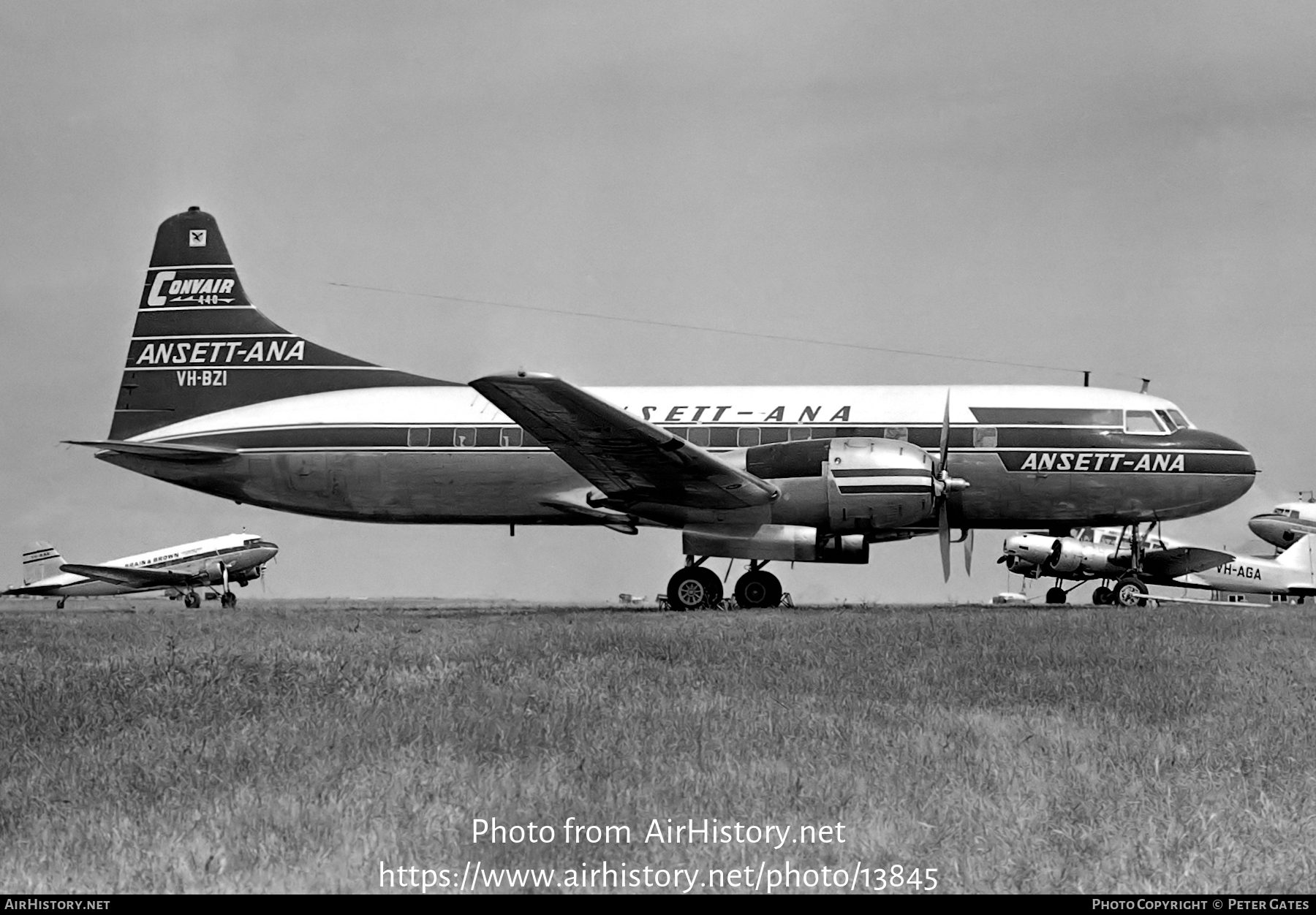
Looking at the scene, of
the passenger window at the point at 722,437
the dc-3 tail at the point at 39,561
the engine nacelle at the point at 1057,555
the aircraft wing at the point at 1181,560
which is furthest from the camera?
the dc-3 tail at the point at 39,561

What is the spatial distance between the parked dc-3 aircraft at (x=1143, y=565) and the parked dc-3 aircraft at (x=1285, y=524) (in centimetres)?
50

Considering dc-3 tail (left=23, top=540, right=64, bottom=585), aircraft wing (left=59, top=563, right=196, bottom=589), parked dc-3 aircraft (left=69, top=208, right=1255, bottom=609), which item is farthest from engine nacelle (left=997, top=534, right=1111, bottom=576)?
dc-3 tail (left=23, top=540, right=64, bottom=585)

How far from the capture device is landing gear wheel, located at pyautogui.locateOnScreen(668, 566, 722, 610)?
2197 centimetres

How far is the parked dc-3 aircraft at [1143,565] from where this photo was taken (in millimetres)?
33575

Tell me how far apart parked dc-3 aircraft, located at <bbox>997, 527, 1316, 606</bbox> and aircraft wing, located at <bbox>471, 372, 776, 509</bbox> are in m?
11.2

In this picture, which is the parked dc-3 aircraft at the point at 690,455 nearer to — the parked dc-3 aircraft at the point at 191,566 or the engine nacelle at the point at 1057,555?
the engine nacelle at the point at 1057,555

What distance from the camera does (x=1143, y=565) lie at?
3525 cm

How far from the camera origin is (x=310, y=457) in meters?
24.0

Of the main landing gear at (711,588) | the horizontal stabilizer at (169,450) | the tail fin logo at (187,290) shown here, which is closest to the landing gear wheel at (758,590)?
the main landing gear at (711,588)

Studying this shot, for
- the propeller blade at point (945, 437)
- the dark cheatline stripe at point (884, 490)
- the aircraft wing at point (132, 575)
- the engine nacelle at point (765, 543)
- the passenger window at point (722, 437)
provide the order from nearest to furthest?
the dark cheatline stripe at point (884, 490)
the propeller blade at point (945, 437)
the engine nacelle at point (765, 543)
the passenger window at point (722, 437)
the aircraft wing at point (132, 575)

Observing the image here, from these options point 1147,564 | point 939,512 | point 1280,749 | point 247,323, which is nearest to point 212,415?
point 247,323

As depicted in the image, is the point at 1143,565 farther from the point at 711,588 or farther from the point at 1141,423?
the point at 711,588

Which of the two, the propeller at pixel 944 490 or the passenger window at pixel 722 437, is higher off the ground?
the passenger window at pixel 722 437

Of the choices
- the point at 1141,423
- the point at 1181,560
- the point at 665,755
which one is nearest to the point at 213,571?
the point at 1181,560
